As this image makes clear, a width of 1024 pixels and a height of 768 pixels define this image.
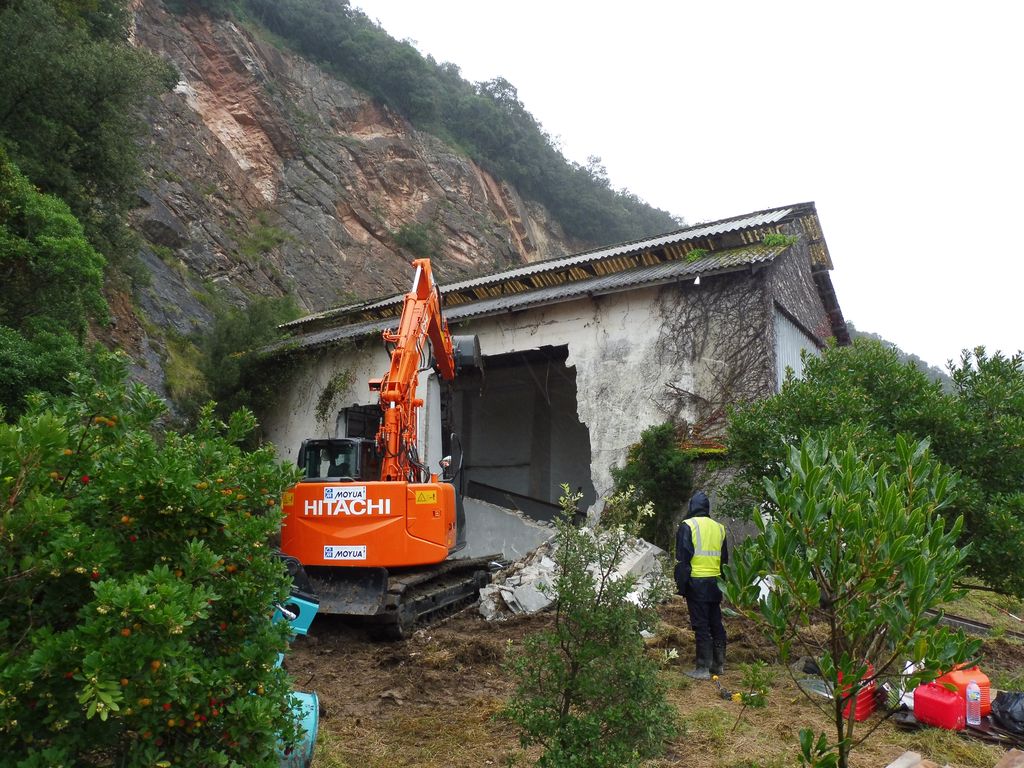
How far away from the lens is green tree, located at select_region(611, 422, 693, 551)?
11641mm

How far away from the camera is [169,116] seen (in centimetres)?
2447

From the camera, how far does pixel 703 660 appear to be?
6645mm

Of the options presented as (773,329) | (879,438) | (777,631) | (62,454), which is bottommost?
(777,631)

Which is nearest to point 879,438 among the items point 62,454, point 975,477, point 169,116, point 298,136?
point 975,477

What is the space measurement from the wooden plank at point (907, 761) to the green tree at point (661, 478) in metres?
7.33

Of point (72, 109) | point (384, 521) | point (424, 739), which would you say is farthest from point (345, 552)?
point (72, 109)

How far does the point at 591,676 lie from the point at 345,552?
15.1 ft

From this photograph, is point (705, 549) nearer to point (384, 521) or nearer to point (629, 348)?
point (384, 521)

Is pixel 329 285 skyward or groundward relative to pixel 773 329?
skyward

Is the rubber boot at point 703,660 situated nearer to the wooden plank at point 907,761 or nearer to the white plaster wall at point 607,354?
the wooden plank at point 907,761

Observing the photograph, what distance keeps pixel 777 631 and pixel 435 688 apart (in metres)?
4.18

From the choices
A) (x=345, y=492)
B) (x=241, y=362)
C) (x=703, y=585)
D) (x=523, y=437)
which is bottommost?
(x=703, y=585)

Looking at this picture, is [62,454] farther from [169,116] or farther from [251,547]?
[169,116]

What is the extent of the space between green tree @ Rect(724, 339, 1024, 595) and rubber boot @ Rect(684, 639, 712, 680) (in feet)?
5.37
